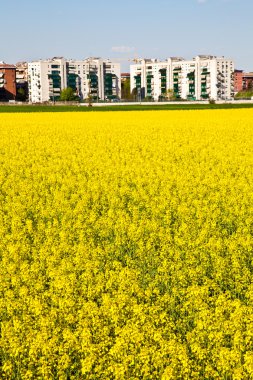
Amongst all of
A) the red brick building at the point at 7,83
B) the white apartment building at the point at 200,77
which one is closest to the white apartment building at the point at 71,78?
the red brick building at the point at 7,83

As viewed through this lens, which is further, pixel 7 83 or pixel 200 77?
pixel 200 77

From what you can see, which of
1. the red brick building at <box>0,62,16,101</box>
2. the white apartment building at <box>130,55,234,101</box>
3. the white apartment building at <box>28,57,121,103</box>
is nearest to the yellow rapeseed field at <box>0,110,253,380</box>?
the white apartment building at <box>28,57,121,103</box>

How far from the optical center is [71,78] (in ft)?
636

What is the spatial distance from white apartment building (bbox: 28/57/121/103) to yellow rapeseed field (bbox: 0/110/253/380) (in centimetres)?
17269

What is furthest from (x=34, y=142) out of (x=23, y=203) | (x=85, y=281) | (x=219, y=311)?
(x=219, y=311)

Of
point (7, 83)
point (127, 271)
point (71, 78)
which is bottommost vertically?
point (127, 271)

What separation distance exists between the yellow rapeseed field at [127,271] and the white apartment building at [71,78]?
173 meters

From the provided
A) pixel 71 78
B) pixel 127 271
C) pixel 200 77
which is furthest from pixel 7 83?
pixel 127 271

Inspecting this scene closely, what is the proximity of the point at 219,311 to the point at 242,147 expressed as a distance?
15.6m

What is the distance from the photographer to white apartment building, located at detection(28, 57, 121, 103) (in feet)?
620

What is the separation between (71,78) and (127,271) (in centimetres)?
19060

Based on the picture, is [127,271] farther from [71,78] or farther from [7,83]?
[71,78]

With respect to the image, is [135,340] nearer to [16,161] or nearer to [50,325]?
[50,325]

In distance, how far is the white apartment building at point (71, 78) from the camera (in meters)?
189
